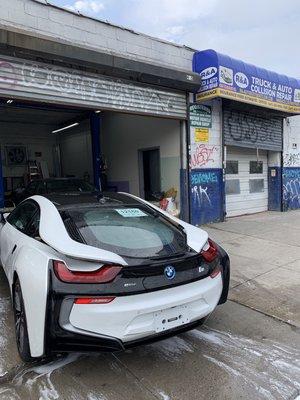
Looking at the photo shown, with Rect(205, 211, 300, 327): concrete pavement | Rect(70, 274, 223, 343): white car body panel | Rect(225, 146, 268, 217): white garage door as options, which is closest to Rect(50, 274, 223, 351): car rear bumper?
Rect(70, 274, 223, 343): white car body panel

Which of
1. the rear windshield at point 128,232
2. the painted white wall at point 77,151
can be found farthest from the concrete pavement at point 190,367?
the painted white wall at point 77,151

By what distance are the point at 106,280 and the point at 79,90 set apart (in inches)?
208

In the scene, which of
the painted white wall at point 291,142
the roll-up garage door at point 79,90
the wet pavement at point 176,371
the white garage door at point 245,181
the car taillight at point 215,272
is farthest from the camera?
the painted white wall at point 291,142

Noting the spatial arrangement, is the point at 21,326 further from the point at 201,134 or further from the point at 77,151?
the point at 77,151

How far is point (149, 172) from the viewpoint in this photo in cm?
1131

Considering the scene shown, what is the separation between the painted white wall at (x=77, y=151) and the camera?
15.1 m

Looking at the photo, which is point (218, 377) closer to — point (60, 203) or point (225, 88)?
point (60, 203)

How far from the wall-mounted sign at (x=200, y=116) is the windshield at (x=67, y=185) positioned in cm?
325

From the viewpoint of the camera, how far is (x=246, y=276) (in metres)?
5.55

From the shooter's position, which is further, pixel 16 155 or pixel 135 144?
pixel 16 155

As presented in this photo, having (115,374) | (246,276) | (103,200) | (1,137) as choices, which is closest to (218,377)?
(115,374)

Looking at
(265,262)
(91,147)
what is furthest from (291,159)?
(265,262)

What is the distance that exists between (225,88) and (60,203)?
21.4 feet

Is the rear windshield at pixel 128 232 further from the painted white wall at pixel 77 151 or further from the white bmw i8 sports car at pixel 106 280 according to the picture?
the painted white wall at pixel 77 151
